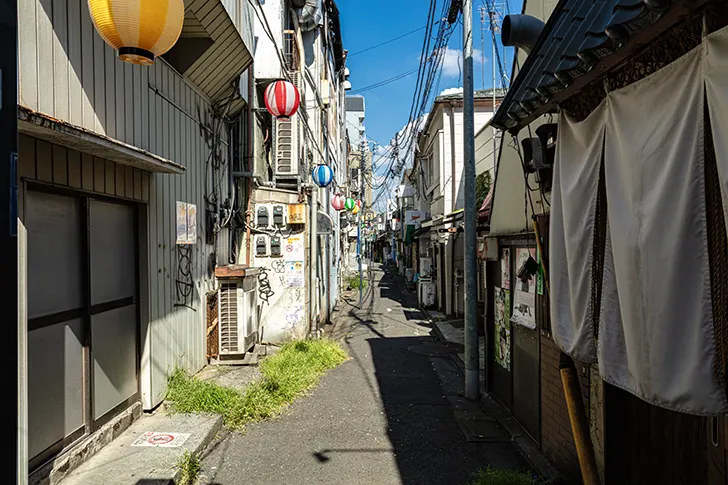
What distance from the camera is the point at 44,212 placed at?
14.2 feet

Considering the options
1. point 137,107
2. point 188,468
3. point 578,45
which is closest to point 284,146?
point 137,107

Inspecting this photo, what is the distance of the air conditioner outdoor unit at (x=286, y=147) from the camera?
1196 centimetres

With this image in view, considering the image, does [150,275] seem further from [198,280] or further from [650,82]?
[650,82]

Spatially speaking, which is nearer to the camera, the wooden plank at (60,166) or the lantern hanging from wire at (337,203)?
the wooden plank at (60,166)

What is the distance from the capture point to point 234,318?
8.96 meters

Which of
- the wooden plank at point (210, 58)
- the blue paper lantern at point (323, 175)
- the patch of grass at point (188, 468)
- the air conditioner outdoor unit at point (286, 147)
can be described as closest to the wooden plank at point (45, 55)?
the wooden plank at point (210, 58)

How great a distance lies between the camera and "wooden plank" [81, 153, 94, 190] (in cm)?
471

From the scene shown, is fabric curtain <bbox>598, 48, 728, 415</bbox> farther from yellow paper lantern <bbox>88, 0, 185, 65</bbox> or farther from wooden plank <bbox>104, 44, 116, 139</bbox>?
wooden plank <bbox>104, 44, 116, 139</bbox>

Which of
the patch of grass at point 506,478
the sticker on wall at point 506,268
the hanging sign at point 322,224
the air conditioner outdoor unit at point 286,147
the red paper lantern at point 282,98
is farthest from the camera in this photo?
the hanging sign at point 322,224

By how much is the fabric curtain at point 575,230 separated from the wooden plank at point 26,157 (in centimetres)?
457

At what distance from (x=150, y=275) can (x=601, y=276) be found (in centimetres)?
566

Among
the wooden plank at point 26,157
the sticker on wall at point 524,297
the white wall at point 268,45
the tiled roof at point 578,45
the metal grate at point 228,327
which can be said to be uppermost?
the white wall at point 268,45

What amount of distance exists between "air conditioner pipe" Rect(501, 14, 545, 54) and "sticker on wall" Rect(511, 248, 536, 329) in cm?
256

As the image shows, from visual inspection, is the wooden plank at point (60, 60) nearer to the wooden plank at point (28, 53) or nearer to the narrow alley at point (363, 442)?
the wooden plank at point (28, 53)
